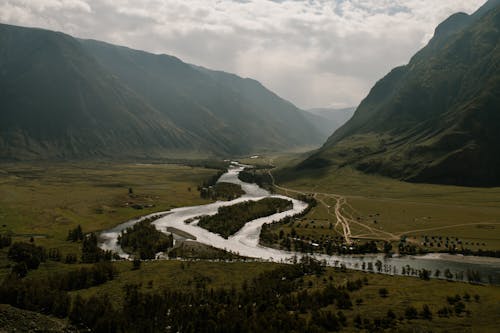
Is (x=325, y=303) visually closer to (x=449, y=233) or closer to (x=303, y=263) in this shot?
(x=303, y=263)

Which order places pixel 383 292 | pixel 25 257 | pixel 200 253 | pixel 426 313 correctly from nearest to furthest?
pixel 426 313
pixel 383 292
pixel 25 257
pixel 200 253

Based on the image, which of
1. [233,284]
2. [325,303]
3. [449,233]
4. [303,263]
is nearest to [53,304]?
[233,284]

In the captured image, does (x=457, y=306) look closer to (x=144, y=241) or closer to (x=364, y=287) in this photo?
(x=364, y=287)

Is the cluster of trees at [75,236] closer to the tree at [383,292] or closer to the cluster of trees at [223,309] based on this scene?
the cluster of trees at [223,309]

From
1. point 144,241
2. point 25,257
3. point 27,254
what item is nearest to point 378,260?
point 144,241

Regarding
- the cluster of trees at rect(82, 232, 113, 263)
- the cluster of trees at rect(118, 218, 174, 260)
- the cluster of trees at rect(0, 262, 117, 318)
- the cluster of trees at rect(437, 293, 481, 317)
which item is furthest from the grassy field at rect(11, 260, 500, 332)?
the cluster of trees at rect(118, 218, 174, 260)

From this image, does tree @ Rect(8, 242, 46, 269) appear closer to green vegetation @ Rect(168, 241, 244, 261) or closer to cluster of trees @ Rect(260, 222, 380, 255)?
green vegetation @ Rect(168, 241, 244, 261)
